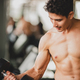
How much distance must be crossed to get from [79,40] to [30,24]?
2.35 m

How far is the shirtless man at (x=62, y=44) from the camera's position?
1334mm

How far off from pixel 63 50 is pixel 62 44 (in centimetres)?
6

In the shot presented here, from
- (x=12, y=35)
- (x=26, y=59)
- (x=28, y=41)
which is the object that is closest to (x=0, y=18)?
(x=12, y=35)

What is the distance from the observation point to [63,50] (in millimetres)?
1497

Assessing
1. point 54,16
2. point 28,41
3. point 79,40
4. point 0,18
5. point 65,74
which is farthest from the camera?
point 28,41

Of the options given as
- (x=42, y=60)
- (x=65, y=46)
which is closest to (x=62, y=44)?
(x=65, y=46)

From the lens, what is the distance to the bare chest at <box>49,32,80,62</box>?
1440 millimetres

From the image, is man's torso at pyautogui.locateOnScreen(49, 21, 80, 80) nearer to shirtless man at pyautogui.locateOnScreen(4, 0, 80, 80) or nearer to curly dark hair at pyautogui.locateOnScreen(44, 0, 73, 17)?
shirtless man at pyautogui.locateOnScreen(4, 0, 80, 80)

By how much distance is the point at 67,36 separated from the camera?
1.50 metres

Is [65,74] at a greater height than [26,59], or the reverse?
[65,74]

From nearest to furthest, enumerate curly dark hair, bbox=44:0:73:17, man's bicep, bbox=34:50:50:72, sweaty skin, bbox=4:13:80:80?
curly dark hair, bbox=44:0:73:17, sweaty skin, bbox=4:13:80:80, man's bicep, bbox=34:50:50:72

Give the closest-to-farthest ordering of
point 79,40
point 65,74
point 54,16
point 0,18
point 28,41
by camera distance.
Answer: point 54,16
point 79,40
point 65,74
point 0,18
point 28,41

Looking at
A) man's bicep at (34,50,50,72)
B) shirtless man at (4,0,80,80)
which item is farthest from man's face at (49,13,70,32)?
man's bicep at (34,50,50,72)

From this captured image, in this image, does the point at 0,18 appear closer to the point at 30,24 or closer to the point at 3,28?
the point at 3,28
